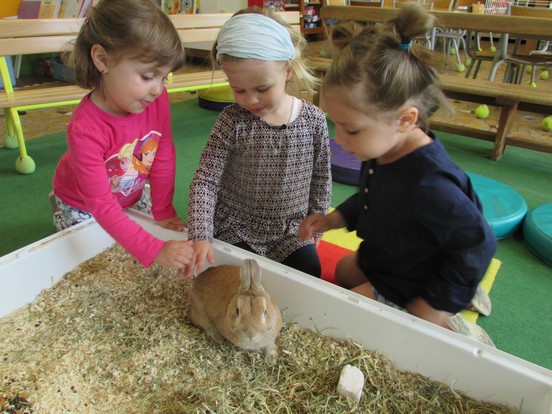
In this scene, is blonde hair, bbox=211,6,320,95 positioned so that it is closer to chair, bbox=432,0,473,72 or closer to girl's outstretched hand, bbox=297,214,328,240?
girl's outstretched hand, bbox=297,214,328,240

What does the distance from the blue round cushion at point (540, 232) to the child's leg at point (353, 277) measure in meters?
1.05

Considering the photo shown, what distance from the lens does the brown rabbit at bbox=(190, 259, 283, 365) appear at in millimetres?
1121

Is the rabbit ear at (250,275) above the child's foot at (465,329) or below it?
above

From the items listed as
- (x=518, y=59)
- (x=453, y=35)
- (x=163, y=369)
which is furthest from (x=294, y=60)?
(x=453, y=35)

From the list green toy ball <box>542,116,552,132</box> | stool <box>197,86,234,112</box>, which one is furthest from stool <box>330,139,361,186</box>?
green toy ball <box>542,116,552,132</box>

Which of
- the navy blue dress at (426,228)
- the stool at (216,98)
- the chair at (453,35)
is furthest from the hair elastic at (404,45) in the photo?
the chair at (453,35)

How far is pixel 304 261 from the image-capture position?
5.35 feet

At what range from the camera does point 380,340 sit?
1.24 meters

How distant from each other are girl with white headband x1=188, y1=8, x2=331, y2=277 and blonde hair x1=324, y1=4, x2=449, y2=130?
30cm

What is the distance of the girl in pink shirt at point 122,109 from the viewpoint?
129 centimetres

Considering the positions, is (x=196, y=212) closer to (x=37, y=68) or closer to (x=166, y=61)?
(x=166, y=61)

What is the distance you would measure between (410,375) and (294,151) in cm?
80

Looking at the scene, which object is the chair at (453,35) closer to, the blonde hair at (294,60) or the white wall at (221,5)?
the white wall at (221,5)

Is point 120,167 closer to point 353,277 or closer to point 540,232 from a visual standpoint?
point 353,277
